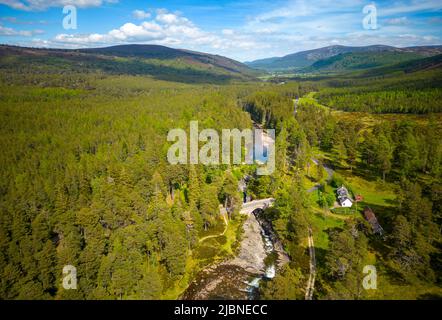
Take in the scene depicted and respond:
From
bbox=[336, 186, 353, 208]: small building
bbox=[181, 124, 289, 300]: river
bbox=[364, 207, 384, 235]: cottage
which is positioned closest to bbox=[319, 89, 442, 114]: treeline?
bbox=[336, 186, 353, 208]: small building

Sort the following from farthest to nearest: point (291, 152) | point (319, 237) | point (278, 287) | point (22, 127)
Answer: point (291, 152), point (22, 127), point (319, 237), point (278, 287)

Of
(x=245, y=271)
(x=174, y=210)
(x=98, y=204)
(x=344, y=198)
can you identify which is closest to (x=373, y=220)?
(x=344, y=198)

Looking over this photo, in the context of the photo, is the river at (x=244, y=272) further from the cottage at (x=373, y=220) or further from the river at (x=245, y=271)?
the cottage at (x=373, y=220)

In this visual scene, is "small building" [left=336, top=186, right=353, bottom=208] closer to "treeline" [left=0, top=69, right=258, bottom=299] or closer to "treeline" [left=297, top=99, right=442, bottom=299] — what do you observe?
"treeline" [left=297, top=99, right=442, bottom=299]

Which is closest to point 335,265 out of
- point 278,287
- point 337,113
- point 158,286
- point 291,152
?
point 278,287

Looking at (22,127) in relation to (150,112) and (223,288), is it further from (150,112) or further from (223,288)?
(223,288)
